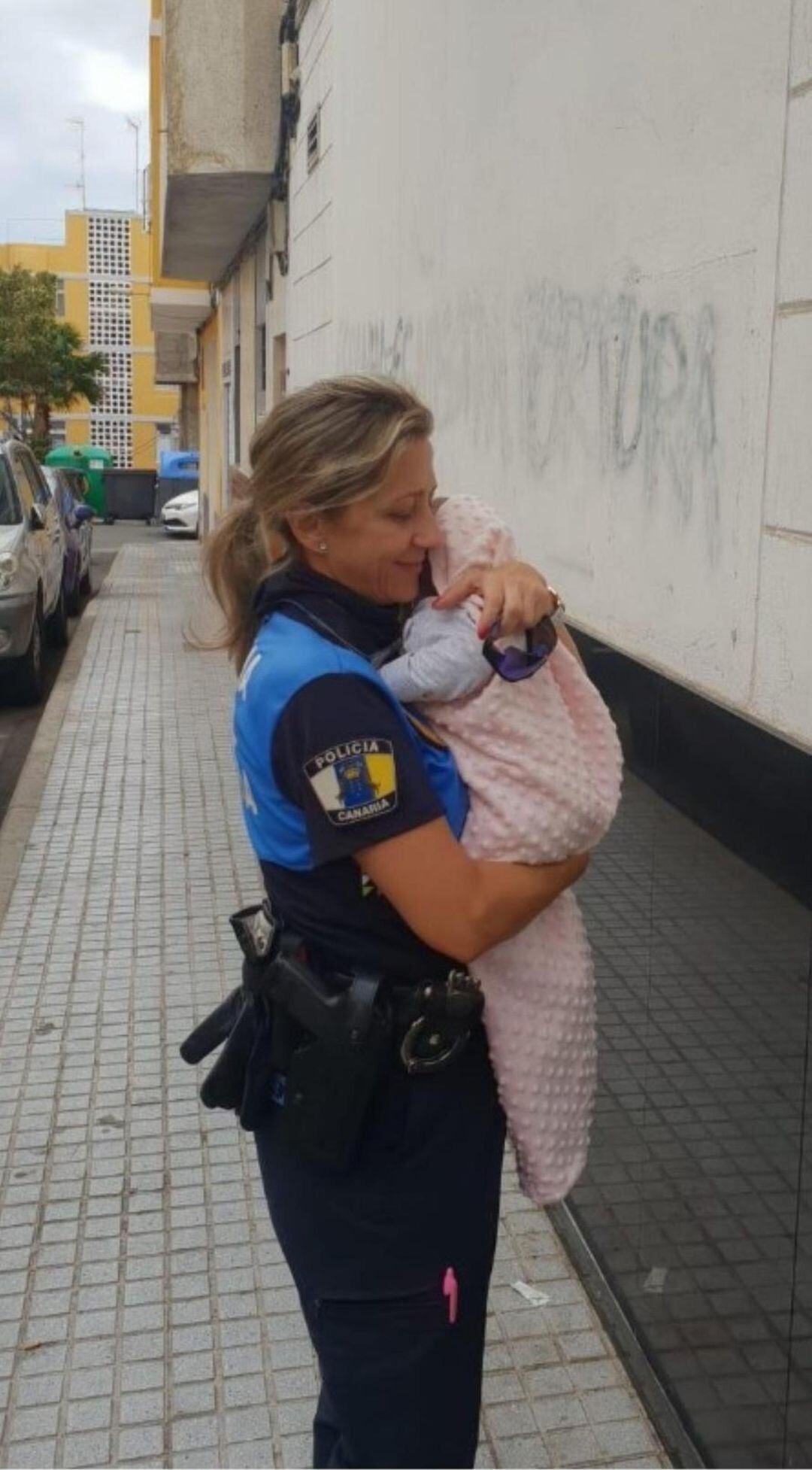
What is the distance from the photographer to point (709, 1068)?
280 centimetres

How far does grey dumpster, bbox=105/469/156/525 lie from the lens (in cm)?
4144

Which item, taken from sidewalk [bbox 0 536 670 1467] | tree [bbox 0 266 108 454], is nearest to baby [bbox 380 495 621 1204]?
sidewalk [bbox 0 536 670 1467]

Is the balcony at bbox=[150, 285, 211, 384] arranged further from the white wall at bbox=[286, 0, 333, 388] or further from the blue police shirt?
the blue police shirt

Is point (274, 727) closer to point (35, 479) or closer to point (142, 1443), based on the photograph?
point (142, 1443)

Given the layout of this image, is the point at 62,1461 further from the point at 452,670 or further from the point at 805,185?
the point at 805,185

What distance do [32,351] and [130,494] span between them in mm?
9710

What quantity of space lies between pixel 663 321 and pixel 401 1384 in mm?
2066

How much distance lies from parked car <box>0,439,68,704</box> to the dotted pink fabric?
9.37 meters

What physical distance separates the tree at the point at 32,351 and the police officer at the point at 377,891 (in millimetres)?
46361

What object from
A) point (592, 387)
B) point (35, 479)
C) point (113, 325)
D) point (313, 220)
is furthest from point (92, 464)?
point (592, 387)

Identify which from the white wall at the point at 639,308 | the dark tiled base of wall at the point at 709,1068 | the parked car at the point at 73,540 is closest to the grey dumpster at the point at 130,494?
the parked car at the point at 73,540

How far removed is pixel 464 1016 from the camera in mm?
1973

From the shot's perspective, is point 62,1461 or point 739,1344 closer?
Result: point 739,1344

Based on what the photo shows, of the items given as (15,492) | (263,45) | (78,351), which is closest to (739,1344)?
(15,492)
